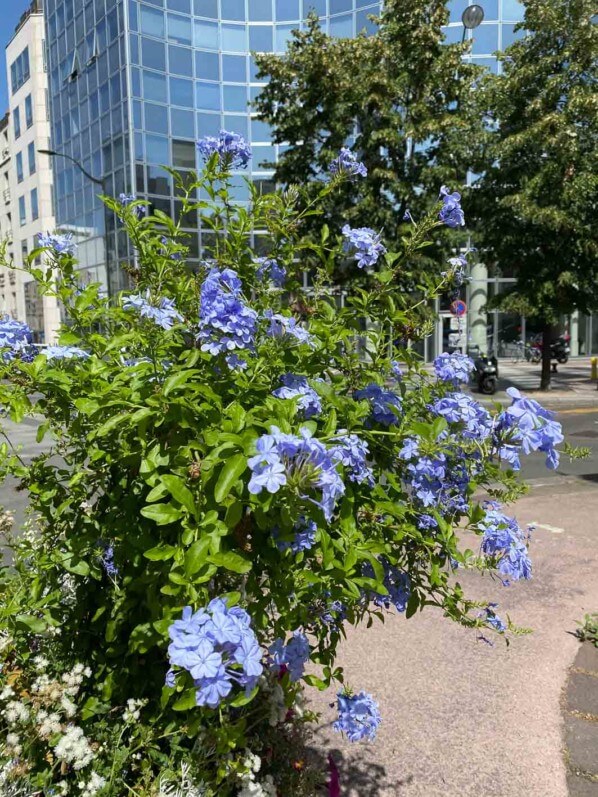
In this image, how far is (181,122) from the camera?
25750mm

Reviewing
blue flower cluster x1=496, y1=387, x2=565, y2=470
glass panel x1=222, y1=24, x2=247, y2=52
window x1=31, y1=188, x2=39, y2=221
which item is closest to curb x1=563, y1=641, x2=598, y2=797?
blue flower cluster x1=496, y1=387, x2=565, y2=470

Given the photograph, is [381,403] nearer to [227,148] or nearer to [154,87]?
[227,148]

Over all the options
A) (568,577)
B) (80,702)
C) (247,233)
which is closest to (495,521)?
(247,233)

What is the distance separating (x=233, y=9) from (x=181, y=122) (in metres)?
4.68

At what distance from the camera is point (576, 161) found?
15.3 metres

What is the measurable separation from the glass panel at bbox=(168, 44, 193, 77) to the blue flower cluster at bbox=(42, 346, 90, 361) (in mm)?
26986

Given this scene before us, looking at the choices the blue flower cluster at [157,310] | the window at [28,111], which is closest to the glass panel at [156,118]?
the window at [28,111]

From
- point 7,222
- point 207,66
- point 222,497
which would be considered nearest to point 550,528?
point 222,497

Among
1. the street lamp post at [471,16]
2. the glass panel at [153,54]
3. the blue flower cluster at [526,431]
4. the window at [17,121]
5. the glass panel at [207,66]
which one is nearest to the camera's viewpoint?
the blue flower cluster at [526,431]

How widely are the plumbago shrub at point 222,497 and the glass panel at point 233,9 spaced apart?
26.6 metres

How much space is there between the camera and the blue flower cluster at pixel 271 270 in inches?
86.8

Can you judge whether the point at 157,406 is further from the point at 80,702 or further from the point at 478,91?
the point at 478,91

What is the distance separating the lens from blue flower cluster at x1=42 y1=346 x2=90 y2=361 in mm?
1806

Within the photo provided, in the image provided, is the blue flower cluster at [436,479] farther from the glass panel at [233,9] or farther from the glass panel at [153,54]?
the glass panel at [233,9]
